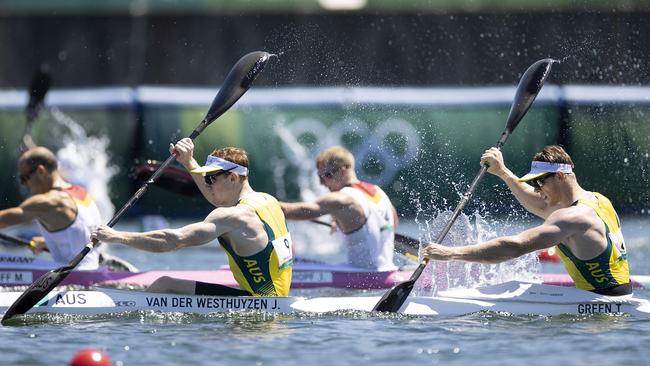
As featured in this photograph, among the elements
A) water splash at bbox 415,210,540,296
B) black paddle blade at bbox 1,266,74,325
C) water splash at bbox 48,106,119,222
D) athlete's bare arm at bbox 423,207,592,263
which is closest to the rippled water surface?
black paddle blade at bbox 1,266,74,325

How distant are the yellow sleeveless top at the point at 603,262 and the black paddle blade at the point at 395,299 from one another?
4.11ft

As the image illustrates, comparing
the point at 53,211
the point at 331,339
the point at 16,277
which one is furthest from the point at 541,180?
the point at 16,277

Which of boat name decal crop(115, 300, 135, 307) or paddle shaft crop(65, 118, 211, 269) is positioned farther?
paddle shaft crop(65, 118, 211, 269)

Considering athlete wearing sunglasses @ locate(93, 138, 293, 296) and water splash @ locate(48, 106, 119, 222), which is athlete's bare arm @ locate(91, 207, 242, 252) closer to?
athlete wearing sunglasses @ locate(93, 138, 293, 296)

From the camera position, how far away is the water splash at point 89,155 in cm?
1912

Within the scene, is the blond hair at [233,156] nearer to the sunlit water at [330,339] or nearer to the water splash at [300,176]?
the sunlit water at [330,339]

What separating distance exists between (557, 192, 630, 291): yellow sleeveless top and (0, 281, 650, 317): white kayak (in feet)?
0.43

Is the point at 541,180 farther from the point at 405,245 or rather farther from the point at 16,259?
the point at 16,259

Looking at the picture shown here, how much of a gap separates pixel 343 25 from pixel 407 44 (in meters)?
1.13

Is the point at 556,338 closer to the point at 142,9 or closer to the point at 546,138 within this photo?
the point at 546,138

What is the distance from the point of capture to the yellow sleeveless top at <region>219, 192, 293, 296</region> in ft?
29.3

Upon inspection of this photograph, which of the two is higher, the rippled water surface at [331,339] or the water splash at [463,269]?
the water splash at [463,269]

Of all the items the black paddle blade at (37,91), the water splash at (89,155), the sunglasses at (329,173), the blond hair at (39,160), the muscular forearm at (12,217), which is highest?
the black paddle blade at (37,91)

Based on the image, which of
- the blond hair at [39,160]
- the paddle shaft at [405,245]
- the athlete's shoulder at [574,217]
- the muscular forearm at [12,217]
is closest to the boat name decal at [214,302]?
the athlete's shoulder at [574,217]
